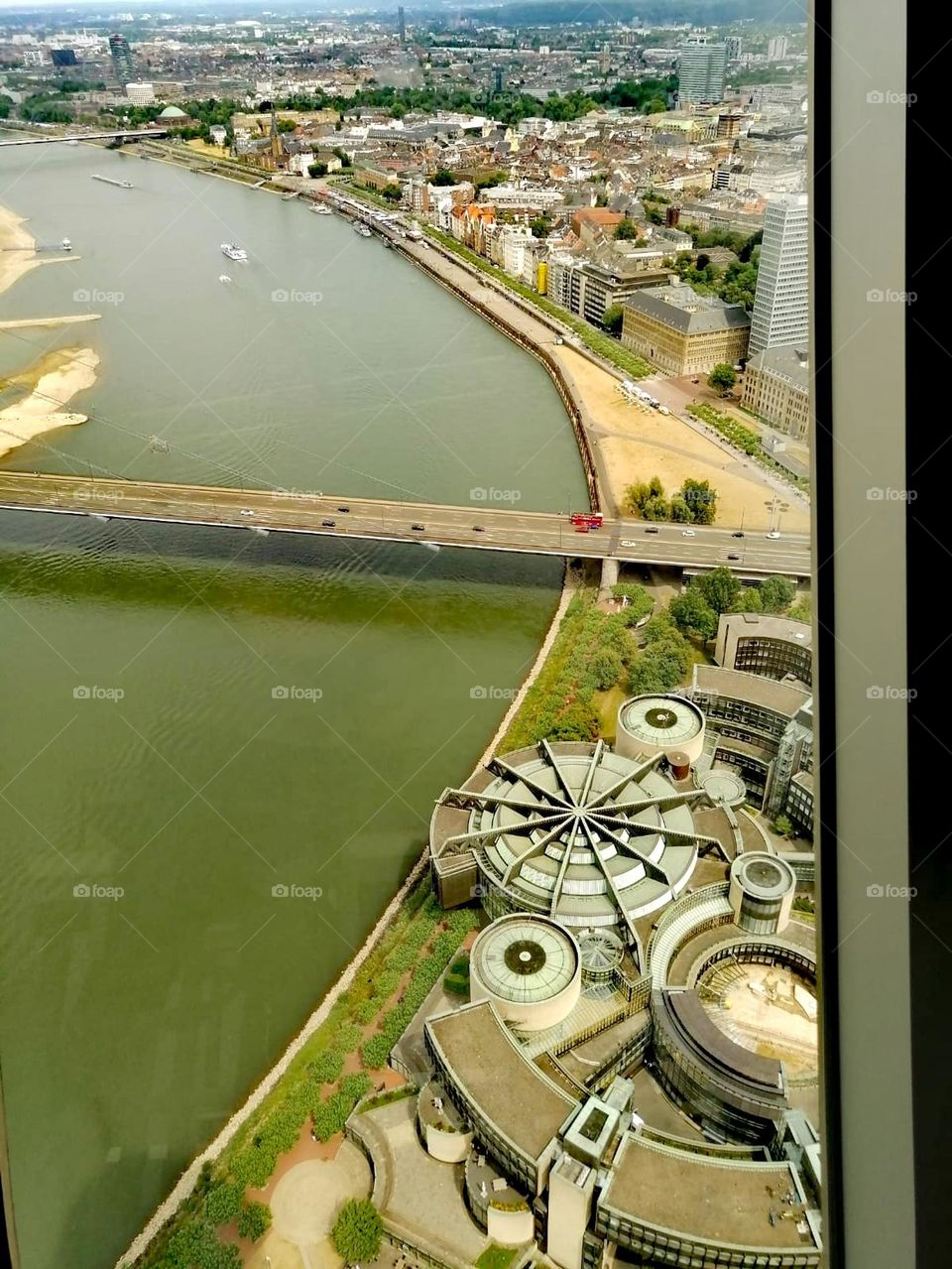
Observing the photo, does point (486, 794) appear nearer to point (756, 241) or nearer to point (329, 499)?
point (329, 499)

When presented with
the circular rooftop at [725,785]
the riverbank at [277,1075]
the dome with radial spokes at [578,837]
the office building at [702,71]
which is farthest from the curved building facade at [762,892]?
the office building at [702,71]

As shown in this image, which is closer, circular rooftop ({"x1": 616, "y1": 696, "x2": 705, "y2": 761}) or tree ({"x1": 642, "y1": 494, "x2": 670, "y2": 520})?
circular rooftop ({"x1": 616, "y1": 696, "x2": 705, "y2": 761})

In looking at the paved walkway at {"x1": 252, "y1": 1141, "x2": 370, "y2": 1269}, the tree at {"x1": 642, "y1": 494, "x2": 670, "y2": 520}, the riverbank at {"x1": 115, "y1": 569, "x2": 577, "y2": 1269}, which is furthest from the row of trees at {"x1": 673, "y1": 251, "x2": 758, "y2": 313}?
the paved walkway at {"x1": 252, "y1": 1141, "x2": 370, "y2": 1269}

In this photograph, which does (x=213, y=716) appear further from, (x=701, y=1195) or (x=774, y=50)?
(x=774, y=50)

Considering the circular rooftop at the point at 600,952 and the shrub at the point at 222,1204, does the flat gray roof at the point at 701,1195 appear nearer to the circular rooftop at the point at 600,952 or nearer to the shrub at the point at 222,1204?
the circular rooftop at the point at 600,952

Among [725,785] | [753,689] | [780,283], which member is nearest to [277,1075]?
[725,785]

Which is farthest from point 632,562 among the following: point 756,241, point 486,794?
point 756,241

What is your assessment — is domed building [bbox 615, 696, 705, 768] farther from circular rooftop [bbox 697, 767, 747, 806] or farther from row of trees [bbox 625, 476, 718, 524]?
row of trees [bbox 625, 476, 718, 524]
